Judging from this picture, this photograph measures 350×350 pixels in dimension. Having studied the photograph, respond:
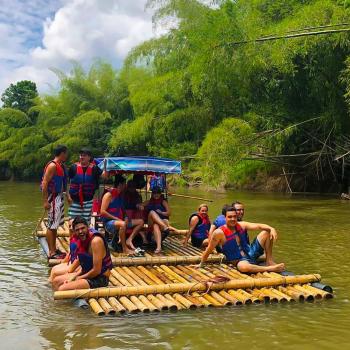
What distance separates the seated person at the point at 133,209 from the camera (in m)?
7.68

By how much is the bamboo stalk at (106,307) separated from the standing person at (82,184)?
2.14 meters

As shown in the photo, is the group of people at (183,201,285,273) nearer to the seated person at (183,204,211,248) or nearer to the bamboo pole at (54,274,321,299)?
the bamboo pole at (54,274,321,299)

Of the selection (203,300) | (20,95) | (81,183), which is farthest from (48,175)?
(20,95)

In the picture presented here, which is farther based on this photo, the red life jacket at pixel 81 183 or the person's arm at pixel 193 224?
the person's arm at pixel 193 224

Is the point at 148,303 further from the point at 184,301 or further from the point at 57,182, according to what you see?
the point at 57,182

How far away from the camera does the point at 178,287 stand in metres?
5.59

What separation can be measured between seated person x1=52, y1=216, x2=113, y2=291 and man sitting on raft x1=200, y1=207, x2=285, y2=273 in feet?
4.82

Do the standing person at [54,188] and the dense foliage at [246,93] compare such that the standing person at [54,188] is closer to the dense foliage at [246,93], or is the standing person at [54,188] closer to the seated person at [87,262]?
the seated person at [87,262]

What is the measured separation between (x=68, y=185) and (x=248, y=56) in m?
8.35

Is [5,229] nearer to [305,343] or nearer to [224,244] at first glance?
[224,244]

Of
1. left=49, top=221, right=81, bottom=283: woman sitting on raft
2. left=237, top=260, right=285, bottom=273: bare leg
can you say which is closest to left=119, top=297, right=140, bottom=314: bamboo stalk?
left=49, top=221, right=81, bottom=283: woman sitting on raft

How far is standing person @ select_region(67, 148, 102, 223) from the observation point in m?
7.11

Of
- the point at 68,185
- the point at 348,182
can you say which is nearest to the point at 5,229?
the point at 68,185

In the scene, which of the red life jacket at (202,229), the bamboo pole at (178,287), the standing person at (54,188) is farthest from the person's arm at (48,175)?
the red life jacket at (202,229)
